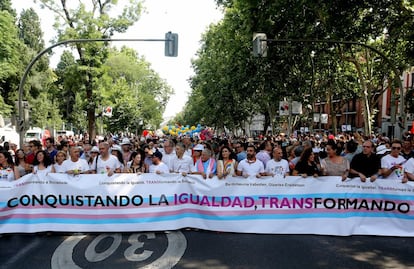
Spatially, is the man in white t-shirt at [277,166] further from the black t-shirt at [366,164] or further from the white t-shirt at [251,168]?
the black t-shirt at [366,164]

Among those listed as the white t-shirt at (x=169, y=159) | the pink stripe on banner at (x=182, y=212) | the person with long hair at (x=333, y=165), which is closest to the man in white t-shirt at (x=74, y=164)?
the pink stripe on banner at (x=182, y=212)

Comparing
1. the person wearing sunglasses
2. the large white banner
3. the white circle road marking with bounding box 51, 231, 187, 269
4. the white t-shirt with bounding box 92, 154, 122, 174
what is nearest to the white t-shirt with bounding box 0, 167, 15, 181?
the large white banner

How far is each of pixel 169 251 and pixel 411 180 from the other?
13.6 ft

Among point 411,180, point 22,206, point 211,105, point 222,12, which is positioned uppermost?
point 222,12

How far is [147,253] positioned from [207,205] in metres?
1.39

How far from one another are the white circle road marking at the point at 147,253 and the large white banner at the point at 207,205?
0.27m

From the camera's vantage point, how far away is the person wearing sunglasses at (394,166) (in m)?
6.68

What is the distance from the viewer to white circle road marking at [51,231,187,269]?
16.5ft

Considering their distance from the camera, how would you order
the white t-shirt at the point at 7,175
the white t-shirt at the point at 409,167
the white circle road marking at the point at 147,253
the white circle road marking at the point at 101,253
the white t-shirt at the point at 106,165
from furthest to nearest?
1. the white t-shirt at the point at 106,165
2. the white t-shirt at the point at 409,167
3. the white t-shirt at the point at 7,175
4. the white circle road marking at the point at 101,253
5. the white circle road marking at the point at 147,253

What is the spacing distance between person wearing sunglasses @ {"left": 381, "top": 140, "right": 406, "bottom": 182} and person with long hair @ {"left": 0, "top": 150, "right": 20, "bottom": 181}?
621 centimetres

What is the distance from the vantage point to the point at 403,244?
593cm

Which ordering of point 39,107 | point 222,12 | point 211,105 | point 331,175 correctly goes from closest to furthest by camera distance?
point 331,175
point 222,12
point 211,105
point 39,107

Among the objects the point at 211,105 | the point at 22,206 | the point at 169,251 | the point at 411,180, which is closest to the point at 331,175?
the point at 411,180

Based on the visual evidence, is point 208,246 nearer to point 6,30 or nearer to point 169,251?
point 169,251
